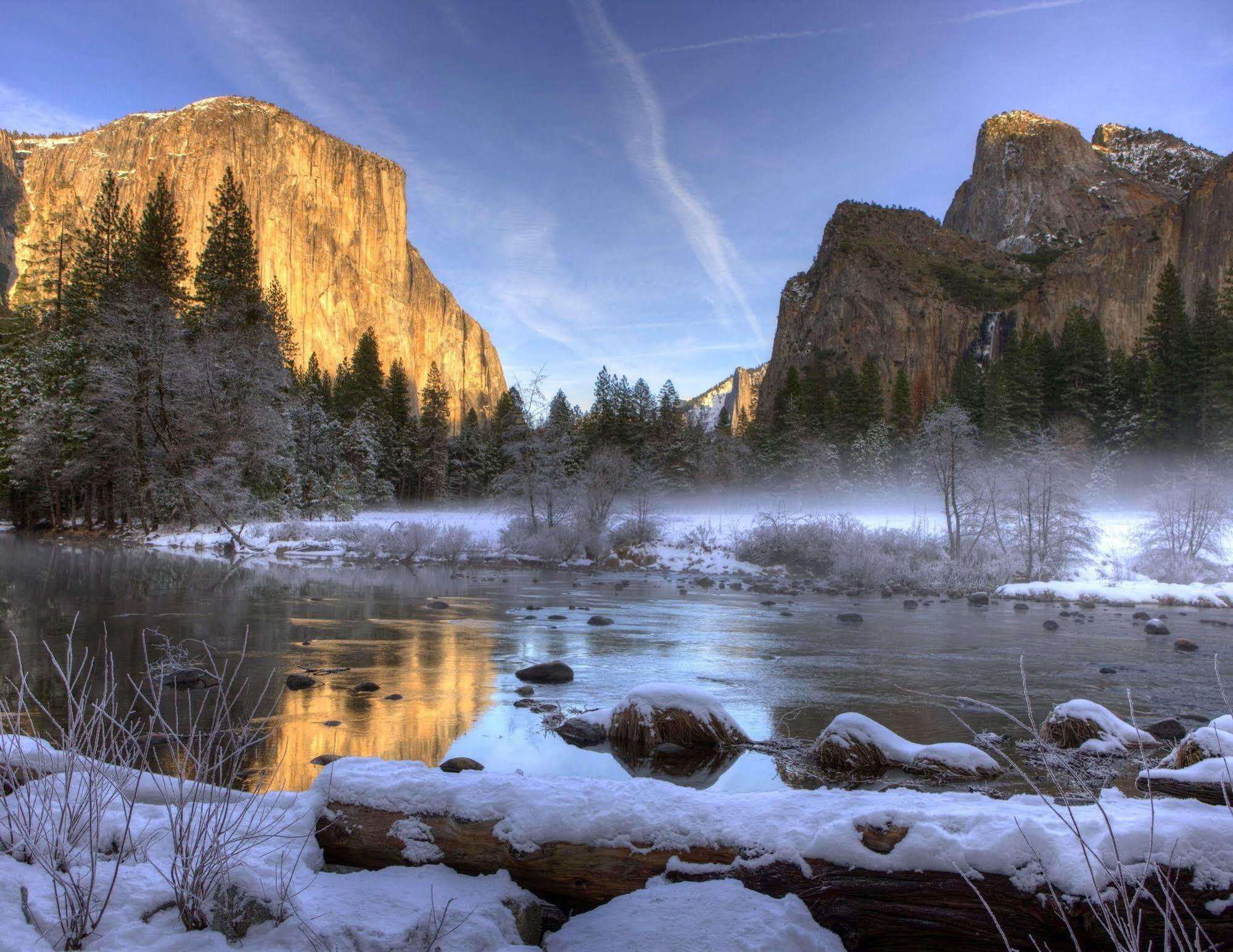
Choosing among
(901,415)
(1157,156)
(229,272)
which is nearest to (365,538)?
(229,272)

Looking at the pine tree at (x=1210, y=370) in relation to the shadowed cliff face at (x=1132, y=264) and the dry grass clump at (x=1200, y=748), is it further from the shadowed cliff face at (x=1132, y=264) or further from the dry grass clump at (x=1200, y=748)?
the dry grass clump at (x=1200, y=748)

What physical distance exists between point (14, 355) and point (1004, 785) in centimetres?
5024

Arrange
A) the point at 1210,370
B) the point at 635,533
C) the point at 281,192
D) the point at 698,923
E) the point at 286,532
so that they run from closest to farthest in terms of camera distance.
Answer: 1. the point at 698,923
2. the point at 635,533
3. the point at 286,532
4. the point at 1210,370
5. the point at 281,192

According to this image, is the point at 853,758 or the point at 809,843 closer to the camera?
the point at 809,843

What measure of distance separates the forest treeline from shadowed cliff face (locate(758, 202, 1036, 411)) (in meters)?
41.4

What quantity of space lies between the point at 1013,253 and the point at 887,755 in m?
136

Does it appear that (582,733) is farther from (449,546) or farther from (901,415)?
(901,415)

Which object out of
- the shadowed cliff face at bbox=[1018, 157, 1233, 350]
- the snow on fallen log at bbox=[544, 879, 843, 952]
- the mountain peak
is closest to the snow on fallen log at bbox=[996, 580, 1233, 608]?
the snow on fallen log at bbox=[544, 879, 843, 952]

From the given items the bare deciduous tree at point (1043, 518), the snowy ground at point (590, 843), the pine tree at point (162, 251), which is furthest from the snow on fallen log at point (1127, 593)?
the pine tree at point (162, 251)

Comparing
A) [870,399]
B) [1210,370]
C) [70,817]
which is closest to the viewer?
[70,817]

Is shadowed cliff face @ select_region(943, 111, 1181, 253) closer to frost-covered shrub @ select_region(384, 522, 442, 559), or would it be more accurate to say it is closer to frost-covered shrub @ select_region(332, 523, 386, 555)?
frost-covered shrub @ select_region(384, 522, 442, 559)

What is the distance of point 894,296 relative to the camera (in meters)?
106

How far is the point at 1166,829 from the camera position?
302cm

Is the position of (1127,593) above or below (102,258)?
below
